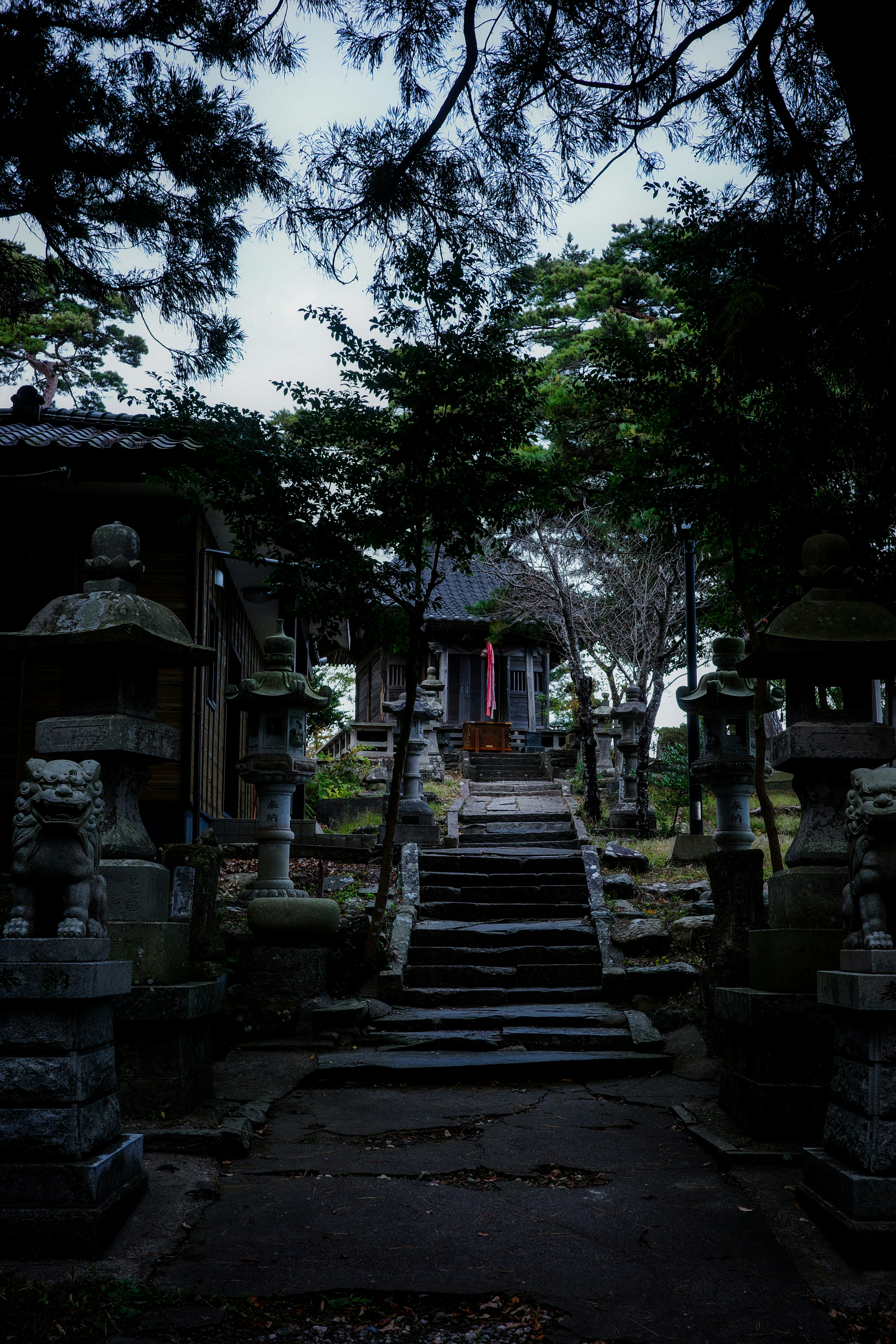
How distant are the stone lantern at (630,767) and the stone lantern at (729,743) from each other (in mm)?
7093

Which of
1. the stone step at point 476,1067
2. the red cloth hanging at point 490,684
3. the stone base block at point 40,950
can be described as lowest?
the stone step at point 476,1067

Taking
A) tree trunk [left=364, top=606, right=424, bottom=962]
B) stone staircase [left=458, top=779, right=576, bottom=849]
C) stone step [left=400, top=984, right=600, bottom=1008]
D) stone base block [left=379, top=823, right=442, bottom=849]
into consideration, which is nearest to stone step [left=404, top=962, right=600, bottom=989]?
stone step [left=400, top=984, right=600, bottom=1008]

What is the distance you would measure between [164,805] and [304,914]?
3332 millimetres

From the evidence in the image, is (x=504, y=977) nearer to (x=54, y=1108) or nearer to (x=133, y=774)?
(x=133, y=774)

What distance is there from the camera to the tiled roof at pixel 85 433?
10070mm

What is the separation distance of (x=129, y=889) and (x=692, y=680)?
8932mm

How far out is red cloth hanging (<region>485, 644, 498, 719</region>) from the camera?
91.0 feet

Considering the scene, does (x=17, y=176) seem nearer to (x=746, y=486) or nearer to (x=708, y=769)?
(x=746, y=486)

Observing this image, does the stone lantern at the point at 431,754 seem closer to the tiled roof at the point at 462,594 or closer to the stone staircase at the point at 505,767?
the stone staircase at the point at 505,767

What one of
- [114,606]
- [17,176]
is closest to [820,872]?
[114,606]

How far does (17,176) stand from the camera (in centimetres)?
577

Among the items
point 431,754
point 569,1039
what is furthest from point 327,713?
point 569,1039

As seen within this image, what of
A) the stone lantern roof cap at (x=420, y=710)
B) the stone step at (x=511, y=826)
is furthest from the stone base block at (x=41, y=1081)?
the stone step at (x=511, y=826)

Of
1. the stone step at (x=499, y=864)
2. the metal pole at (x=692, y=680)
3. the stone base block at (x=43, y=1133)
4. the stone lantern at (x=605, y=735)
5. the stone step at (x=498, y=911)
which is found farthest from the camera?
the stone lantern at (x=605, y=735)
